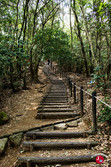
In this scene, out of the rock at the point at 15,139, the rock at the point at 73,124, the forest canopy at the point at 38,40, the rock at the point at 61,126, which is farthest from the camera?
the forest canopy at the point at 38,40

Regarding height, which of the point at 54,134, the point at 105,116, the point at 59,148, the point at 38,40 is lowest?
the point at 59,148

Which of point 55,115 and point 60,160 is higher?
point 55,115

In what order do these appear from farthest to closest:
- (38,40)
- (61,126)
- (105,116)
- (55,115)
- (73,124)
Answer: (38,40), (55,115), (73,124), (61,126), (105,116)

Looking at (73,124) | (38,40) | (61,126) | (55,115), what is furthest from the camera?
(38,40)

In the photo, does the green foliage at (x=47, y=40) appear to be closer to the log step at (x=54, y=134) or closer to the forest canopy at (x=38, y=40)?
the forest canopy at (x=38, y=40)

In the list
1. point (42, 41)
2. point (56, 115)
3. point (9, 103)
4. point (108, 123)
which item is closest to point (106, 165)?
point (108, 123)

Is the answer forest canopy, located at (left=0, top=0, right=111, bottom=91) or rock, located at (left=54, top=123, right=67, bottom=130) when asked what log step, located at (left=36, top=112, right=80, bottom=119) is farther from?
forest canopy, located at (left=0, top=0, right=111, bottom=91)

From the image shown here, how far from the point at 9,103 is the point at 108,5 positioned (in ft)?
24.9

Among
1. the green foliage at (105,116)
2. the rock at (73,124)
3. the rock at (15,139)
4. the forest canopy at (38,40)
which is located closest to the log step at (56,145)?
the rock at (15,139)

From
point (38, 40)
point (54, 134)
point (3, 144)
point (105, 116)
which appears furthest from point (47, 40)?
point (3, 144)

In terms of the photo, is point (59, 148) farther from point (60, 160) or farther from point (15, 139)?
point (15, 139)

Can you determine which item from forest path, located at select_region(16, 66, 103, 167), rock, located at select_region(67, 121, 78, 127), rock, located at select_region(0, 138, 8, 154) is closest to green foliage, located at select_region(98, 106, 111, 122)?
forest path, located at select_region(16, 66, 103, 167)

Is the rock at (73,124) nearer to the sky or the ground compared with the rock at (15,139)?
nearer to the sky

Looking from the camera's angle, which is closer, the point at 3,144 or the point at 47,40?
the point at 3,144
